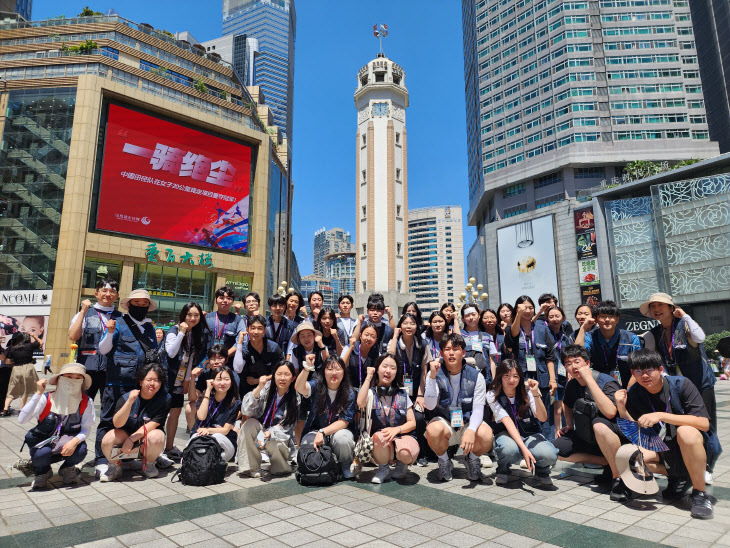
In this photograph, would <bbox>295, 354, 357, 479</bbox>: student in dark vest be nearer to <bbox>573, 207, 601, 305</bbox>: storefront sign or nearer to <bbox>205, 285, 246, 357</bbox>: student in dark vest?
<bbox>205, 285, 246, 357</bbox>: student in dark vest

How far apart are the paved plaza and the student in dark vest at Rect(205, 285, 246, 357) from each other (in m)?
1.96

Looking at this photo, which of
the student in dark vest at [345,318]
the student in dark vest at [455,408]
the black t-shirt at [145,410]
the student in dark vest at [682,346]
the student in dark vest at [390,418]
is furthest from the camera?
the student in dark vest at [345,318]

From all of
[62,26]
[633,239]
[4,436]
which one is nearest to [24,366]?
[4,436]

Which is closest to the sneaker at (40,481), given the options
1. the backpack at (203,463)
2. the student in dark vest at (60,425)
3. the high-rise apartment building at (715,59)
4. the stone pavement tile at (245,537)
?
the student in dark vest at (60,425)

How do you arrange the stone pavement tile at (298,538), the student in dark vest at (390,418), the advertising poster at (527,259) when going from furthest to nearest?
1. the advertising poster at (527,259)
2. the student in dark vest at (390,418)
3. the stone pavement tile at (298,538)

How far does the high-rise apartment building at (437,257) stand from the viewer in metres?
147

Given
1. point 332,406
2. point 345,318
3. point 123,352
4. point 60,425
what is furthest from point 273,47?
point 332,406

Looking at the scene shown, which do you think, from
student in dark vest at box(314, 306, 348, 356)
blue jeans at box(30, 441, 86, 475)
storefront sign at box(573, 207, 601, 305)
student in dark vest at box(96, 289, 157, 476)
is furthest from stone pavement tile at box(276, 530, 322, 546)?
storefront sign at box(573, 207, 601, 305)

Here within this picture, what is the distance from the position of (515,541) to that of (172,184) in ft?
103

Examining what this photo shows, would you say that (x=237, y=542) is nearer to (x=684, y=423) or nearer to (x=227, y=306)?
(x=227, y=306)

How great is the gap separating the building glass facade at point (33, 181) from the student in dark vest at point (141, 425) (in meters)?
26.8

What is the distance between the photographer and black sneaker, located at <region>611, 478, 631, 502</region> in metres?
4.43

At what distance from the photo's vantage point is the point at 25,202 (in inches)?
1103

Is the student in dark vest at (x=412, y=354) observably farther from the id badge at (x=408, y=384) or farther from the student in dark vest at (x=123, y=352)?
the student in dark vest at (x=123, y=352)
